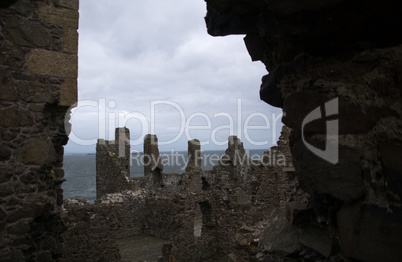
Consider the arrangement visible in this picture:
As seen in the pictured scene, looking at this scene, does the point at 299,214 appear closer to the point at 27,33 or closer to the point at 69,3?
the point at 27,33

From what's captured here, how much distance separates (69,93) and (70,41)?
88 centimetres

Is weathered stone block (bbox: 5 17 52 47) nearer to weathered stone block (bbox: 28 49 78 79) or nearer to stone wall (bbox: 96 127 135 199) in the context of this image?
weathered stone block (bbox: 28 49 78 79)

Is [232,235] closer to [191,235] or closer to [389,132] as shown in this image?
[191,235]

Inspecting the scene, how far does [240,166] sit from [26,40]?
59.7 feet

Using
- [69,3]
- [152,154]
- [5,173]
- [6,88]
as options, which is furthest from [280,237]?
[152,154]

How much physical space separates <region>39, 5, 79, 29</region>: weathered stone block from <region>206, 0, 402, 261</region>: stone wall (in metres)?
3.70

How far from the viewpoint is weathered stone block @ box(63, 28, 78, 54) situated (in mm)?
5359

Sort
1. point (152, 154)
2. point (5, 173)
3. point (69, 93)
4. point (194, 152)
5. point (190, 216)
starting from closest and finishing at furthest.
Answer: point (5, 173) < point (69, 93) < point (190, 216) < point (152, 154) < point (194, 152)

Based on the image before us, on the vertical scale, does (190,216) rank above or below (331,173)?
below

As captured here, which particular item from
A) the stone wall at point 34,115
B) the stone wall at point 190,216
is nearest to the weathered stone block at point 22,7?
the stone wall at point 34,115

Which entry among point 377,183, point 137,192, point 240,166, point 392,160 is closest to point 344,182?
point 377,183

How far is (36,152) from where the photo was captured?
502 centimetres

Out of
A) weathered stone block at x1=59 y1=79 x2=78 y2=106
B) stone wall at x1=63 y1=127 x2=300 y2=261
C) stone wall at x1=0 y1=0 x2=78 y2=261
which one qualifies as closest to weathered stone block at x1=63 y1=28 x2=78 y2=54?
stone wall at x1=0 y1=0 x2=78 y2=261

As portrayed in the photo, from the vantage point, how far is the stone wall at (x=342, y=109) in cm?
184
